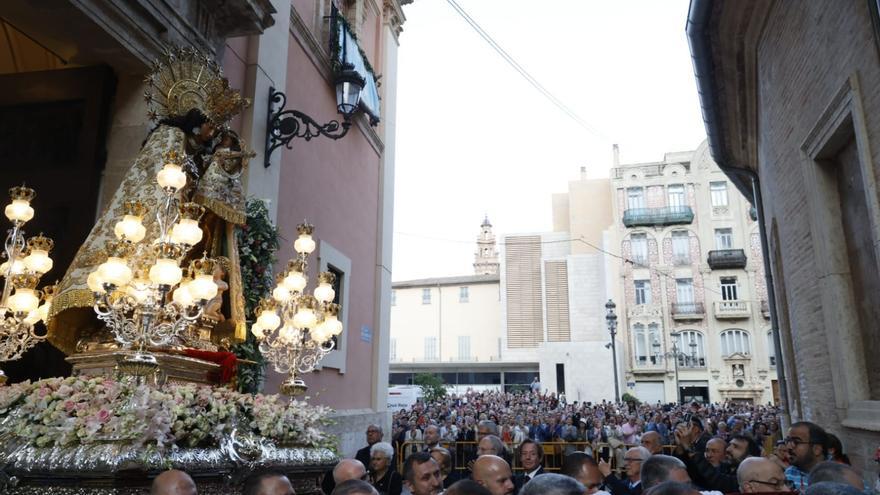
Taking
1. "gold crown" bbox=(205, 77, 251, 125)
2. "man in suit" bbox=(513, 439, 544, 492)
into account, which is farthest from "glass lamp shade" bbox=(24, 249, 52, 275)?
"man in suit" bbox=(513, 439, 544, 492)

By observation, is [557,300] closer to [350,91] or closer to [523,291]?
[523,291]

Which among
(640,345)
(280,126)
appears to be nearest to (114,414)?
(280,126)

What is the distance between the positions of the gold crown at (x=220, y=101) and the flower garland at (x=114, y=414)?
2739 millimetres

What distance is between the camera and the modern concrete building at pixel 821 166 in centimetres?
594

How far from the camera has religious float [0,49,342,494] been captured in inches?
151

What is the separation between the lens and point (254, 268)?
306 inches

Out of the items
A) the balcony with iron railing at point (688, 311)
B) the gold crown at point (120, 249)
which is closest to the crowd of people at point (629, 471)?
the gold crown at point (120, 249)

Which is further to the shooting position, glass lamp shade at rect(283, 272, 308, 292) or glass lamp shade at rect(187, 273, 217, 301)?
glass lamp shade at rect(283, 272, 308, 292)

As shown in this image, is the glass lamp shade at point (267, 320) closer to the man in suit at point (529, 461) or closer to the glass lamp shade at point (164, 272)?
the glass lamp shade at point (164, 272)

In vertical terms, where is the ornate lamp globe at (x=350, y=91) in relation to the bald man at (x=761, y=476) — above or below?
above

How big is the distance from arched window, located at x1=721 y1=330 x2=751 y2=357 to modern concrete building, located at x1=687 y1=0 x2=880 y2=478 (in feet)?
97.3

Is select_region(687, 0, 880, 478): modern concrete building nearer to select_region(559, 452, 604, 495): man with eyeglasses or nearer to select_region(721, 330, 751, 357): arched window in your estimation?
select_region(559, 452, 604, 495): man with eyeglasses

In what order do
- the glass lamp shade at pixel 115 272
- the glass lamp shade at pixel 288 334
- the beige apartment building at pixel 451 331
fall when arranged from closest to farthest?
1. the glass lamp shade at pixel 115 272
2. the glass lamp shade at pixel 288 334
3. the beige apartment building at pixel 451 331

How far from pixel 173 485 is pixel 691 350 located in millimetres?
39332
